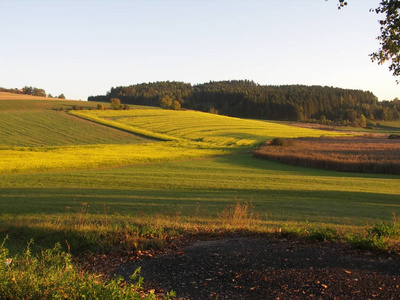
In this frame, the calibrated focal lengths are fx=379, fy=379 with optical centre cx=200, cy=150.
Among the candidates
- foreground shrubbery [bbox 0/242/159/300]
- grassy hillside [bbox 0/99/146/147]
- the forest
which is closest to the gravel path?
foreground shrubbery [bbox 0/242/159/300]

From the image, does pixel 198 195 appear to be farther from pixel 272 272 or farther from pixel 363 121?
pixel 363 121

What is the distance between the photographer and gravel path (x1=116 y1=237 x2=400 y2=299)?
19.3ft

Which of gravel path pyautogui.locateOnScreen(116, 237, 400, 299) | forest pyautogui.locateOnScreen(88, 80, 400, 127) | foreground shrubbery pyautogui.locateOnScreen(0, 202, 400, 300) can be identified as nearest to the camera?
foreground shrubbery pyautogui.locateOnScreen(0, 202, 400, 300)

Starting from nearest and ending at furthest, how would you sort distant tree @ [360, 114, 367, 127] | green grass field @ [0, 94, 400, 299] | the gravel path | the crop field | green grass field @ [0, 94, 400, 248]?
the gravel path, green grass field @ [0, 94, 400, 299], green grass field @ [0, 94, 400, 248], the crop field, distant tree @ [360, 114, 367, 127]

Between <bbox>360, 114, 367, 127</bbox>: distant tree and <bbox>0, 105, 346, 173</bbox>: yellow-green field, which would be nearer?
<bbox>0, 105, 346, 173</bbox>: yellow-green field

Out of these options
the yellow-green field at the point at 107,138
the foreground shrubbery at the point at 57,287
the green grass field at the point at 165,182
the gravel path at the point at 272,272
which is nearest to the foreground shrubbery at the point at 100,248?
the foreground shrubbery at the point at 57,287

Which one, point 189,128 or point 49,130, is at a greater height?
point 189,128

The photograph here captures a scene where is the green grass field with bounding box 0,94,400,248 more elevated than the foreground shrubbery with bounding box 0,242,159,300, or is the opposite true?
the foreground shrubbery with bounding box 0,242,159,300

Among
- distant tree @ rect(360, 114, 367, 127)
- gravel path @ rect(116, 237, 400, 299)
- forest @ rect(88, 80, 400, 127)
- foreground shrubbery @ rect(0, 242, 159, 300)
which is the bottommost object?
gravel path @ rect(116, 237, 400, 299)

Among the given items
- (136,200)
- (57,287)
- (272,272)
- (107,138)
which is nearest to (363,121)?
(107,138)

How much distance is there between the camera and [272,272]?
21.8 feet

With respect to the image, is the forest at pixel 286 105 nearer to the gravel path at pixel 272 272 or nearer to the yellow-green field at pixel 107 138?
the yellow-green field at pixel 107 138

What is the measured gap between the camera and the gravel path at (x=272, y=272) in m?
5.87

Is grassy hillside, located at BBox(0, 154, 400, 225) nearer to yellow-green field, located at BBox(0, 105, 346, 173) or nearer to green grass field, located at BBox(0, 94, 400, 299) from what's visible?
green grass field, located at BBox(0, 94, 400, 299)
